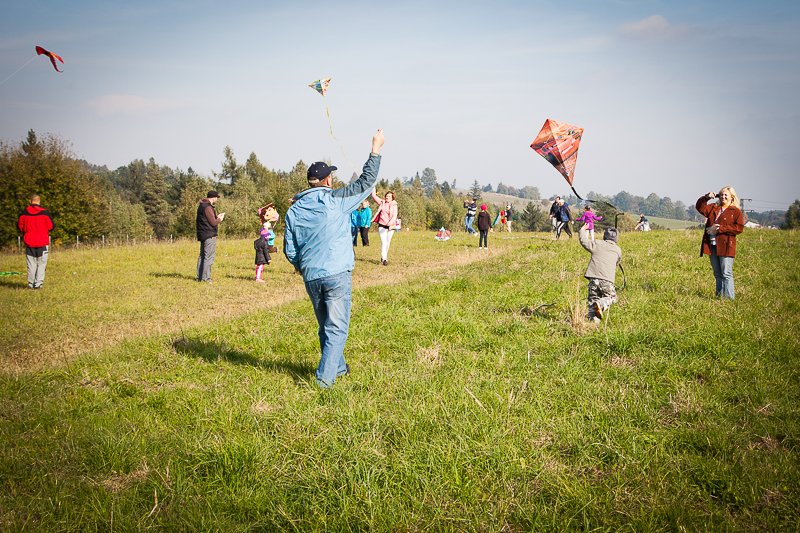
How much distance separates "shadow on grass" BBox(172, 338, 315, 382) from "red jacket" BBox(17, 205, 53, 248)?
846cm

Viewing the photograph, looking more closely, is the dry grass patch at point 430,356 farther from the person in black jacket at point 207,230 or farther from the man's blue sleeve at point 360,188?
the person in black jacket at point 207,230

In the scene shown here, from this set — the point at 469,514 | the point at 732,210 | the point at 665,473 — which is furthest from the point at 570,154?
the point at 469,514

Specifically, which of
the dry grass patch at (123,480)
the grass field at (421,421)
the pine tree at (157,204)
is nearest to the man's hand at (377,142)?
the grass field at (421,421)

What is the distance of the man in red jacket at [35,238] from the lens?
1367cm

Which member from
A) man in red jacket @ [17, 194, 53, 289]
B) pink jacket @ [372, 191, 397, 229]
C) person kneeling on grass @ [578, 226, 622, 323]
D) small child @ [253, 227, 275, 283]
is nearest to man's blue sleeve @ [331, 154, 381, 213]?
person kneeling on grass @ [578, 226, 622, 323]


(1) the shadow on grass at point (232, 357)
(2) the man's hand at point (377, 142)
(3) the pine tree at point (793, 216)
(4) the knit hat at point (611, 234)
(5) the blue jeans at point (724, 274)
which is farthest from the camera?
(3) the pine tree at point (793, 216)

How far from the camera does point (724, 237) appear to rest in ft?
33.0

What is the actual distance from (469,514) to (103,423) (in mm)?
3825

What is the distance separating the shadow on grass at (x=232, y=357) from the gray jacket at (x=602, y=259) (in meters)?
5.07

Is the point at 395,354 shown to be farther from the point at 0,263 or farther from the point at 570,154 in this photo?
the point at 0,263

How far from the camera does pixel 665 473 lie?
12.3ft

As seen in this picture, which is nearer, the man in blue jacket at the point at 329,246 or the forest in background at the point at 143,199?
the man in blue jacket at the point at 329,246

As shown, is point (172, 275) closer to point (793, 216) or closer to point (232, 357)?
point (232, 357)

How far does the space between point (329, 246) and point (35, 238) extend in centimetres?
1212
